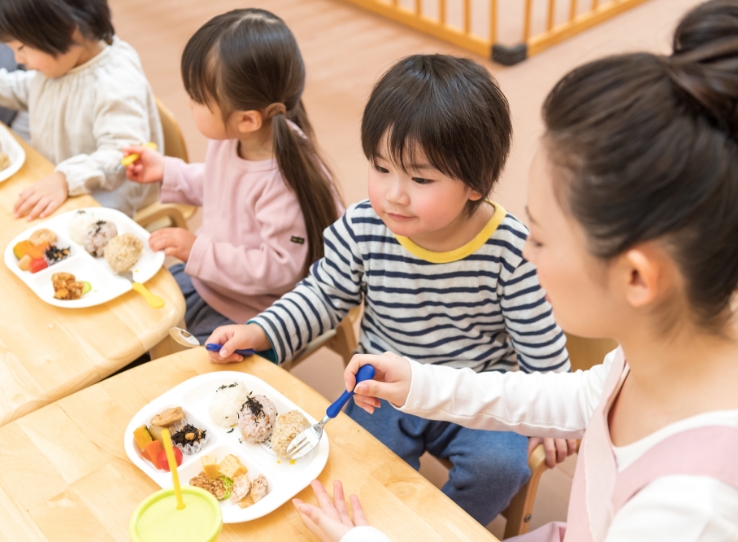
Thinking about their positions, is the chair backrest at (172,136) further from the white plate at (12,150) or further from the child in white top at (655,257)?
the child in white top at (655,257)

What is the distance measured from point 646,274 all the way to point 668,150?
11cm

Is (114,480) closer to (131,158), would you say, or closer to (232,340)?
(232,340)

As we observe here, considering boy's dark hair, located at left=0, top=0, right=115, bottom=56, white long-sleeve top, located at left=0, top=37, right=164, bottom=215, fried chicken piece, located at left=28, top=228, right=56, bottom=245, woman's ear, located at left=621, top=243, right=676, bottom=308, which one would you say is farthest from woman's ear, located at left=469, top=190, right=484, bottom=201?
boy's dark hair, located at left=0, top=0, right=115, bottom=56

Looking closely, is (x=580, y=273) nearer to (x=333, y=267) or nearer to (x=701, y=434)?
(x=701, y=434)

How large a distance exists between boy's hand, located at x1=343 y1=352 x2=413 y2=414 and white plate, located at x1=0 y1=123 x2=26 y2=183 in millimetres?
963

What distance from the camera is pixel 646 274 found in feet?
1.88

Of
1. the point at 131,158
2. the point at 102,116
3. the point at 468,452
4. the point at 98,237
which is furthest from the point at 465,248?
the point at 102,116

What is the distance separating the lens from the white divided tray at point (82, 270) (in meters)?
1.15

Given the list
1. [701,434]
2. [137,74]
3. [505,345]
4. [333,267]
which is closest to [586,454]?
[701,434]

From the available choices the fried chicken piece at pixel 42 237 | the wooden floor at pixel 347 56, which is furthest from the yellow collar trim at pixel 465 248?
the wooden floor at pixel 347 56

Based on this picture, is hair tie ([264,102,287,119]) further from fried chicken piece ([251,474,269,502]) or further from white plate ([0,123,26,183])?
fried chicken piece ([251,474,269,502])

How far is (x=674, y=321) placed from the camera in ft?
2.07

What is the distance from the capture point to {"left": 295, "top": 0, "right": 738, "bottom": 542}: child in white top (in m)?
0.53

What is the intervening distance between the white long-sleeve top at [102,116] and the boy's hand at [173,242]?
312 millimetres
